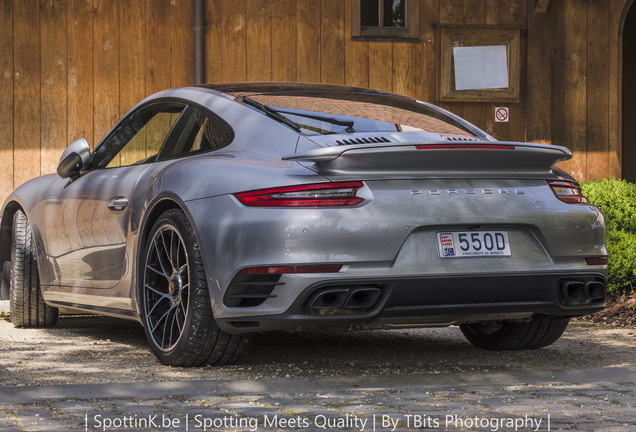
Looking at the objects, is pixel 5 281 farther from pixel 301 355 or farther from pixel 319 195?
pixel 319 195

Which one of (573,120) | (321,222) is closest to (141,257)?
(321,222)

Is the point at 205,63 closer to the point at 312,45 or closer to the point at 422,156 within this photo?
the point at 312,45

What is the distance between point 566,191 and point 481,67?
6546mm

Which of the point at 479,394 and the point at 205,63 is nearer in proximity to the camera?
the point at 479,394

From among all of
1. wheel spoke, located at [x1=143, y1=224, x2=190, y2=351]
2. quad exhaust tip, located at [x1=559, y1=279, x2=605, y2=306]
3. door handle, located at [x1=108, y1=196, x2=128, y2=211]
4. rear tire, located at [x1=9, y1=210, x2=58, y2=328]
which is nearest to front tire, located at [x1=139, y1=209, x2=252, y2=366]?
Result: wheel spoke, located at [x1=143, y1=224, x2=190, y2=351]

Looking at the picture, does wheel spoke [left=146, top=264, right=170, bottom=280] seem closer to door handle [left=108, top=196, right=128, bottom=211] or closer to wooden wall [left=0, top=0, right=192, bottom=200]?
door handle [left=108, top=196, right=128, bottom=211]

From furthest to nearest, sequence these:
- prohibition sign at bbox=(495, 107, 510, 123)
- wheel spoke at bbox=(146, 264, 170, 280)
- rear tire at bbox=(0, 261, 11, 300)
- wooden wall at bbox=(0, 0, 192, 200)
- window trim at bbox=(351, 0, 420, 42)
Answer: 1. prohibition sign at bbox=(495, 107, 510, 123)
2. window trim at bbox=(351, 0, 420, 42)
3. wooden wall at bbox=(0, 0, 192, 200)
4. rear tire at bbox=(0, 261, 11, 300)
5. wheel spoke at bbox=(146, 264, 170, 280)

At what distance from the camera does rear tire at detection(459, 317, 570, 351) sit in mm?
5844

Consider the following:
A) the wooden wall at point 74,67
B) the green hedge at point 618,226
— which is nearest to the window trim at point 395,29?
the wooden wall at point 74,67

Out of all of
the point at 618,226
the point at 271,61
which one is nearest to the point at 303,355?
the point at 618,226

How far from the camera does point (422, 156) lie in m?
4.84

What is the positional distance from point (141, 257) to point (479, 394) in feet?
6.19

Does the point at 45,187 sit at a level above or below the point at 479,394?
above

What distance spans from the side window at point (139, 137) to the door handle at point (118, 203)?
0.84ft
